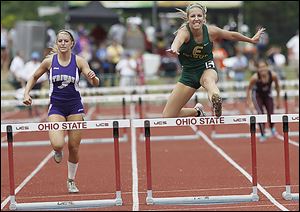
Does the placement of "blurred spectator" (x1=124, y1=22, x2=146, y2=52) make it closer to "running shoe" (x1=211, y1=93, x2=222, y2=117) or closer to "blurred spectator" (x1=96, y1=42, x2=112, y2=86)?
"blurred spectator" (x1=96, y1=42, x2=112, y2=86)

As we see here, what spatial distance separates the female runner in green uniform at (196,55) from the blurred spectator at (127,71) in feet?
53.3

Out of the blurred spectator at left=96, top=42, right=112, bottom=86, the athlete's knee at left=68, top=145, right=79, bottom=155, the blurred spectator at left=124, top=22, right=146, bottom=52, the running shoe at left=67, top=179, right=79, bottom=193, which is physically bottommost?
the running shoe at left=67, top=179, right=79, bottom=193

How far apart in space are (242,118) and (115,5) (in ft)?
49.1

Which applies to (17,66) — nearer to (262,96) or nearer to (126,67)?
(126,67)

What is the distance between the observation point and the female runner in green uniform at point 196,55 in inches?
408

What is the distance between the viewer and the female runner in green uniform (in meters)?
10.4

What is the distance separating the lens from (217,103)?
402 inches

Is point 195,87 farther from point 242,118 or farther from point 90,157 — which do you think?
point 90,157

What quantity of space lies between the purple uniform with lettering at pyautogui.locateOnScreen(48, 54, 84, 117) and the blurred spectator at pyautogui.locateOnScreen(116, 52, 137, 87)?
1593 centimetres

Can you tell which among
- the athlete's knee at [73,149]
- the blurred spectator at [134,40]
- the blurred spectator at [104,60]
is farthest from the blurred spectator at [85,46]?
the athlete's knee at [73,149]

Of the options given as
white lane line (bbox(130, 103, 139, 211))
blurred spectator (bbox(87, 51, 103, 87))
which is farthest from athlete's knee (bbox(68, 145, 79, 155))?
blurred spectator (bbox(87, 51, 103, 87))

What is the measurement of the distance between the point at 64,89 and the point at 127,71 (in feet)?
54.2

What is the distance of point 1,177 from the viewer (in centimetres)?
1399

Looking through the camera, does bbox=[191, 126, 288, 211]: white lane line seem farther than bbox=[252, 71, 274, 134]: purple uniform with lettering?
No
